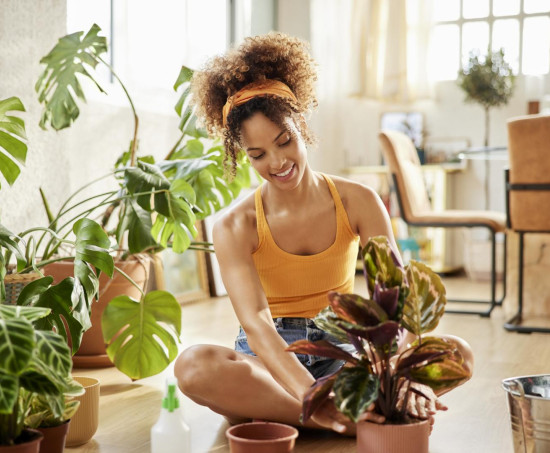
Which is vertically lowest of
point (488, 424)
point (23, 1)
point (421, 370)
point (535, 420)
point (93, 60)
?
point (488, 424)

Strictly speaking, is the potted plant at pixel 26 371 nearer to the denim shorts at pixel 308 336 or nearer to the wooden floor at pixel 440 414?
the wooden floor at pixel 440 414

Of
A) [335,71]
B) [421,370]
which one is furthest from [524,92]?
[421,370]

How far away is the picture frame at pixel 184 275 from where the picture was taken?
4.16 meters

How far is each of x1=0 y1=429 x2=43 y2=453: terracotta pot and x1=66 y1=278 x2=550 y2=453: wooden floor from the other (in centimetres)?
41

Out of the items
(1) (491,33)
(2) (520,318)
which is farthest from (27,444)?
(1) (491,33)

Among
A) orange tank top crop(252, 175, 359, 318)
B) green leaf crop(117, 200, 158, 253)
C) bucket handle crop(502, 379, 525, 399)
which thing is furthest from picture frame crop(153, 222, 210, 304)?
bucket handle crop(502, 379, 525, 399)

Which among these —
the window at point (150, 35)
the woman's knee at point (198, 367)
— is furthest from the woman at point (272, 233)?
the window at point (150, 35)

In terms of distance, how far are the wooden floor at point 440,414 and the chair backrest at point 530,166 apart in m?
0.53

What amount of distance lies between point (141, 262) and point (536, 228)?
1.79m

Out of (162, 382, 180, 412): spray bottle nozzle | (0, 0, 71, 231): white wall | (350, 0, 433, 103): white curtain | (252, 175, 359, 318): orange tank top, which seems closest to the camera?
(162, 382, 180, 412): spray bottle nozzle

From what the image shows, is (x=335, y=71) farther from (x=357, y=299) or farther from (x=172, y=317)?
(x=357, y=299)

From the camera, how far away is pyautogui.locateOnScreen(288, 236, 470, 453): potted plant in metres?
1.17

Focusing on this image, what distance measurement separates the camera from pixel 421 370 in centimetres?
124

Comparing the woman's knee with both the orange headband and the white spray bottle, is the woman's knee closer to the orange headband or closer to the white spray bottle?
the white spray bottle
